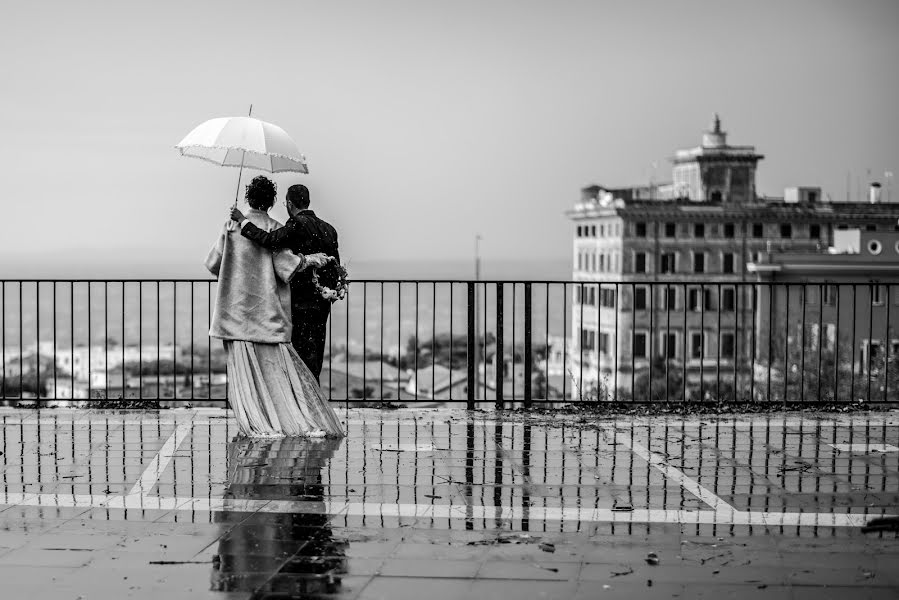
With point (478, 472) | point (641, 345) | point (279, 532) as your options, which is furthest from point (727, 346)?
point (279, 532)

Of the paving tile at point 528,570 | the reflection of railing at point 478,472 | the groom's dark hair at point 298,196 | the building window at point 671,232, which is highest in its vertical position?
the building window at point 671,232

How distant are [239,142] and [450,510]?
363 centimetres

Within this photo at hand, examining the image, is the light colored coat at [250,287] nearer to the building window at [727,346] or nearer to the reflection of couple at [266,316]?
the reflection of couple at [266,316]

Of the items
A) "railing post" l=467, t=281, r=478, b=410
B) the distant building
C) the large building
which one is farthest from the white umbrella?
the large building

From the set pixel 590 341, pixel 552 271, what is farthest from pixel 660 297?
pixel 552 271

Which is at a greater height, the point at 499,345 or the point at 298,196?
the point at 298,196

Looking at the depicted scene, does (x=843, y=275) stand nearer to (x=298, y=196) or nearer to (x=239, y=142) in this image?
(x=298, y=196)

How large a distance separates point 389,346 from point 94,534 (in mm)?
105301

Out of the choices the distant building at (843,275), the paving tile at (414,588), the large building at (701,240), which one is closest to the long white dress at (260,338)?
the paving tile at (414,588)

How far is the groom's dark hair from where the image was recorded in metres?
9.54

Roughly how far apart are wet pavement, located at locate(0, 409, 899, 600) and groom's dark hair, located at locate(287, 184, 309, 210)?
178 cm

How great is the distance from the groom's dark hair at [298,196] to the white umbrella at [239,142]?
0.83ft

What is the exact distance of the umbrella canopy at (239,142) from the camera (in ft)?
30.5

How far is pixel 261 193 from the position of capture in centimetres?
937
